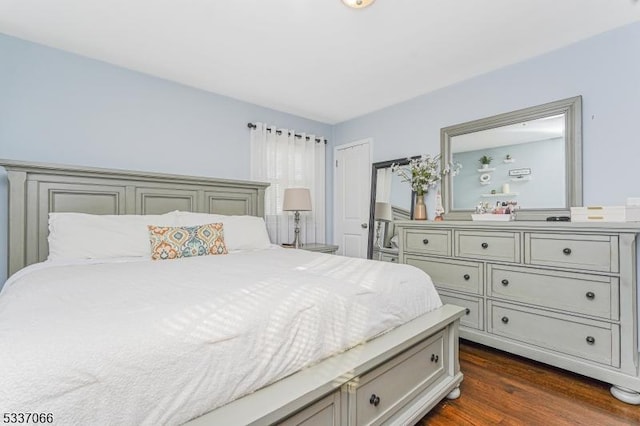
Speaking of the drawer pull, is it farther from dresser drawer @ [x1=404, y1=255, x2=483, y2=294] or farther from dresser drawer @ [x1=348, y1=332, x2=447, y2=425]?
dresser drawer @ [x1=404, y1=255, x2=483, y2=294]

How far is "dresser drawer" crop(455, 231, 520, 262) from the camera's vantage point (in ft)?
7.73

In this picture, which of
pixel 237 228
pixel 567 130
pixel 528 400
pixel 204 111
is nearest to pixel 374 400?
pixel 528 400

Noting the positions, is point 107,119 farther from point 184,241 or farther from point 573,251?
point 573,251

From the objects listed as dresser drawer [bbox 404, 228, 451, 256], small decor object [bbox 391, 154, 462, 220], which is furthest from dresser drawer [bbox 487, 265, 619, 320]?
small decor object [bbox 391, 154, 462, 220]

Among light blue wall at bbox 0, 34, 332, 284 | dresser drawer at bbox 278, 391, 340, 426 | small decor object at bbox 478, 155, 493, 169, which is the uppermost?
light blue wall at bbox 0, 34, 332, 284

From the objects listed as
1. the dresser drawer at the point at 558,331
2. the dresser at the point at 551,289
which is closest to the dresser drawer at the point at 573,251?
the dresser at the point at 551,289

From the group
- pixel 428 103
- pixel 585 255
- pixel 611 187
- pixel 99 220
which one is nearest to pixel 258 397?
pixel 99 220

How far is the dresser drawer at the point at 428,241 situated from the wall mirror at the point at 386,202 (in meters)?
0.52

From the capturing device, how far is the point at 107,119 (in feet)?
9.02

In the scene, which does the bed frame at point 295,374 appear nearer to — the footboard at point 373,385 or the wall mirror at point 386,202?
the footboard at point 373,385

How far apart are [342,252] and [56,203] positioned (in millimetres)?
3154

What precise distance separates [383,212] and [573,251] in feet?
6.44

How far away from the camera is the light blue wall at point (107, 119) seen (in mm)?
2381

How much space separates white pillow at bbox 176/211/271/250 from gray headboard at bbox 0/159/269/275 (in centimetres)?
33
